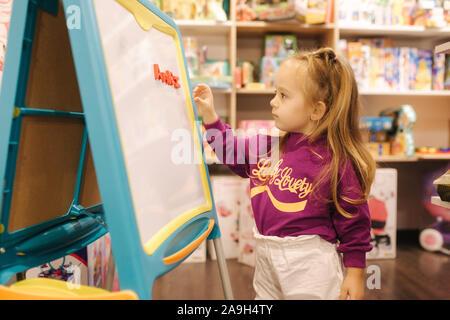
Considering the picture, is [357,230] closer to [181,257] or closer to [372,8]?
[181,257]

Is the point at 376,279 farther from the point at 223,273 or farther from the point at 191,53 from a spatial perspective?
the point at 191,53

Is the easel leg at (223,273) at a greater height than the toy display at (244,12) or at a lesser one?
lesser

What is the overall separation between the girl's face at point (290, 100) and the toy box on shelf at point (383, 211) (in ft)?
4.93

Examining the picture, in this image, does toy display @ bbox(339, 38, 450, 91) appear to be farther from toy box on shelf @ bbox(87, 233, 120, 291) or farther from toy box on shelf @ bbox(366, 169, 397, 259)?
toy box on shelf @ bbox(87, 233, 120, 291)

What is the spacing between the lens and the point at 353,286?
863 millimetres

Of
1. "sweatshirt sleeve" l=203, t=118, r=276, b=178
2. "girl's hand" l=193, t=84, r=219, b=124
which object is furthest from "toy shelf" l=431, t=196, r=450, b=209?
"girl's hand" l=193, t=84, r=219, b=124

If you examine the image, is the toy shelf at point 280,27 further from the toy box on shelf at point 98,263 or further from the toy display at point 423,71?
the toy box on shelf at point 98,263

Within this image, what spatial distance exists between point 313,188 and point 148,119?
448 millimetres

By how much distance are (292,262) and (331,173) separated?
24 centimetres

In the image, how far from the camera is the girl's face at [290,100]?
0.94m

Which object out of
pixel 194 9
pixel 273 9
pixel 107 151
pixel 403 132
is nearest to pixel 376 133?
pixel 403 132

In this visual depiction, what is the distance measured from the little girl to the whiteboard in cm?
20

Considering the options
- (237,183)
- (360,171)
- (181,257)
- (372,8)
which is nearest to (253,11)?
(372,8)

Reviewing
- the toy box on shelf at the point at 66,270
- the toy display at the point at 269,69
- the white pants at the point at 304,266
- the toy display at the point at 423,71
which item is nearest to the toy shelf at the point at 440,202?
the white pants at the point at 304,266
